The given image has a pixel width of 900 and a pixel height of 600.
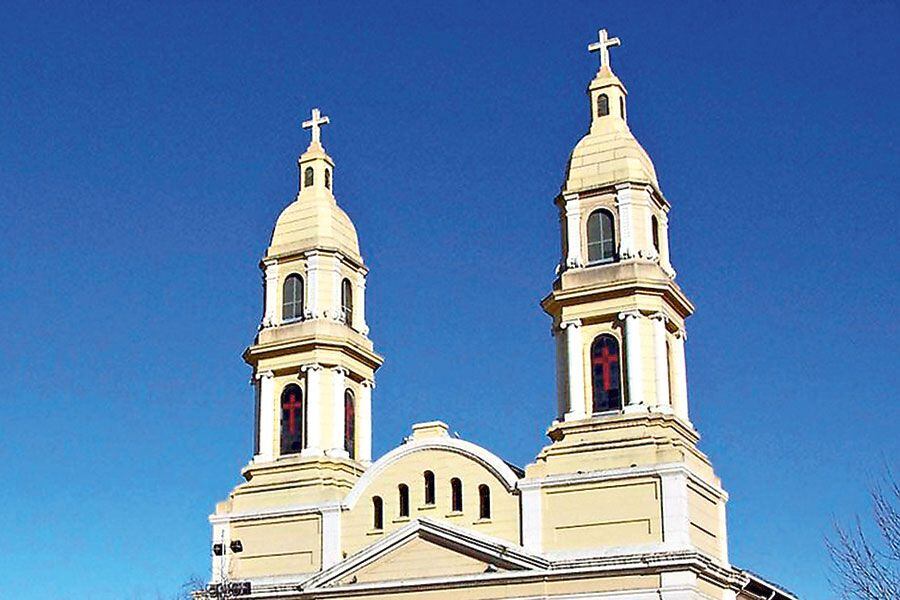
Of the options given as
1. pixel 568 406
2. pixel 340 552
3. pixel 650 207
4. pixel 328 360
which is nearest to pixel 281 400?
pixel 328 360

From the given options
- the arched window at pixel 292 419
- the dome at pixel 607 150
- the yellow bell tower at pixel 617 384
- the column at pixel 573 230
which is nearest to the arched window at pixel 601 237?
the yellow bell tower at pixel 617 384

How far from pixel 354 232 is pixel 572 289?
34.7 ft

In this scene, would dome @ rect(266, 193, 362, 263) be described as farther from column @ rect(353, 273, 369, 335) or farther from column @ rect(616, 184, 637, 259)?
column @ rect(616, 184, 637, 259)

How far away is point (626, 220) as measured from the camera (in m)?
45.6

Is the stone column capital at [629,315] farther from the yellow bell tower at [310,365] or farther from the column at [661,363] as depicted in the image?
the yellow bell tower at [310,365]

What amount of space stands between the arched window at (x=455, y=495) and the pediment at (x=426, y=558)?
2.96 feet

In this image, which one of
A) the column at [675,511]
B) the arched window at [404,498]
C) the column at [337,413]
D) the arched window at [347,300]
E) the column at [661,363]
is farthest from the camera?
the arched window at [347,300]

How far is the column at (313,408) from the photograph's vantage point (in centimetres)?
4822

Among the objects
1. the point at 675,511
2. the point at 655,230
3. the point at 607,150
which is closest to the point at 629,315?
the point at 655,230

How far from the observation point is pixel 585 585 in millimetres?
41812

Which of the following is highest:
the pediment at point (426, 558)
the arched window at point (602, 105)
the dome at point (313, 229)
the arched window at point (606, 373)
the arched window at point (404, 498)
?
the arched window at point (602, 105)

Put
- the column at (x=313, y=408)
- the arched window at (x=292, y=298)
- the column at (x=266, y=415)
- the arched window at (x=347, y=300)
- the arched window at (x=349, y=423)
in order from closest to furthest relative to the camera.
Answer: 1. the column at (x=313, y=408)
2. the column at (x=266, y=415)
3. the arched window at (x=349, y=423)
4. the arched window at (x=292, y=298)
5. the arched window at (x=347, y=300)

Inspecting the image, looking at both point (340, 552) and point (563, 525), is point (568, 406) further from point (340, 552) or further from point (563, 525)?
point (340, 552)

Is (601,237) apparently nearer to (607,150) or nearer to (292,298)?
(607,150)
